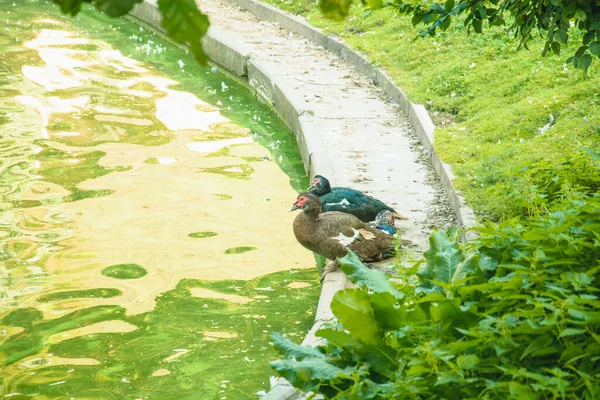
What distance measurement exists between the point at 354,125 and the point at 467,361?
7.20 metres

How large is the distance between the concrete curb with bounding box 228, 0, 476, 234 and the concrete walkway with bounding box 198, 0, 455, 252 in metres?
0.10

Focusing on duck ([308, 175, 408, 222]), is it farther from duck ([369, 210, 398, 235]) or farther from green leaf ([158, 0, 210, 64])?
green leaf ([158, 0, 210, 64])

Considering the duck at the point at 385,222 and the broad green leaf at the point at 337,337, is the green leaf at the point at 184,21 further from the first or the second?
the duck at the point at 385,222

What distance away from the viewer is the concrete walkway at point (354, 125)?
7391 millimetres

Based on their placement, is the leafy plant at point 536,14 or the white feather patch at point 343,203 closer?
the leafy plant at point 536,14

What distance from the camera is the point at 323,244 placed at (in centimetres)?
613

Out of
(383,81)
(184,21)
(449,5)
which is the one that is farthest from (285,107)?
(184,21)

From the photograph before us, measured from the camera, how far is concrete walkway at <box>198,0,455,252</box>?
7.39 metres

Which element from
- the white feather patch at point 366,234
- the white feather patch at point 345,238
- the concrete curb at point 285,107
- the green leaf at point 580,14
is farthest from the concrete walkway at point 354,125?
the green leaf at point 580,14

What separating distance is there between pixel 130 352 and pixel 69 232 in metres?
2.15

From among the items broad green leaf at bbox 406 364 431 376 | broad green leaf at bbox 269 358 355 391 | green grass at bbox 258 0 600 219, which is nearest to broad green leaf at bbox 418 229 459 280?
broad green leaf at bbox 269 358 355 391

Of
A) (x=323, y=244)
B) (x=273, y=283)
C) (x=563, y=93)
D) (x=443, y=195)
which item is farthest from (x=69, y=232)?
(x=563, y=93)

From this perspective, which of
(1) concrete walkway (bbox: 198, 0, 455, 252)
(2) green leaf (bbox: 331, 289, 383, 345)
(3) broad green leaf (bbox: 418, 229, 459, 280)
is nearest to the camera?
(2) green leaf (bbox: 331, 289, 383, 345)

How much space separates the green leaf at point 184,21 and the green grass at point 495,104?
360 cm
